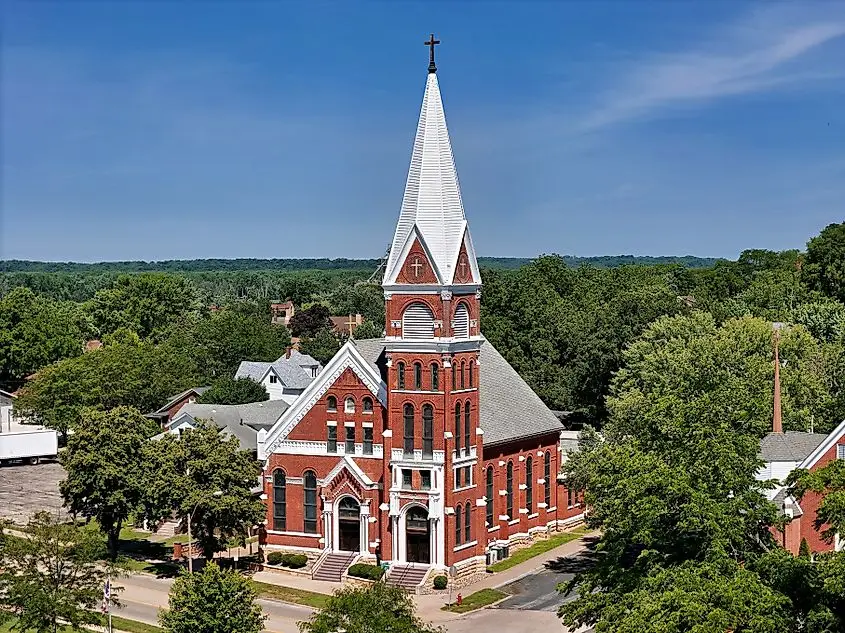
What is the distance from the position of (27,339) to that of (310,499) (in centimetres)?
7172

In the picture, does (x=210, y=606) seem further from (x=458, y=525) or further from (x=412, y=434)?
(x=458, y=525)

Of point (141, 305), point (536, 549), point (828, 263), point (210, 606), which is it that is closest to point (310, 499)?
point (536, 549)

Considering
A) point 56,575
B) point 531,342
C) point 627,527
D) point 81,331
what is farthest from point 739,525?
point 81,331

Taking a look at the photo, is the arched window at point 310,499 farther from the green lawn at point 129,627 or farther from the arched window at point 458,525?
the green lawn at point 129,627

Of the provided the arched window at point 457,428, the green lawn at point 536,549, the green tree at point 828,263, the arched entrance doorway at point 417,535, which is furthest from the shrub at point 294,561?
the green tree at point 828,263

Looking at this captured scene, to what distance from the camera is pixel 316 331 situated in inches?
6575

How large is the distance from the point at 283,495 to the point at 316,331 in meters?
103

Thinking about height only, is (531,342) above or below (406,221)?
below

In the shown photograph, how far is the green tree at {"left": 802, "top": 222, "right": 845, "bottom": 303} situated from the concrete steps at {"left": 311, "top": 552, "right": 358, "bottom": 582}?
7957 centimetres

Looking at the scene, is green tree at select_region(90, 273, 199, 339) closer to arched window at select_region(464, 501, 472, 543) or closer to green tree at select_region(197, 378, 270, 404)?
green tree at select_region(197, 378, 270, 404)

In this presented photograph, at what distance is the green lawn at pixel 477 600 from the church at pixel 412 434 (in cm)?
214

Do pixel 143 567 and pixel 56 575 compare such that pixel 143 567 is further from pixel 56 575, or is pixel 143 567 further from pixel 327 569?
pixel 56 575

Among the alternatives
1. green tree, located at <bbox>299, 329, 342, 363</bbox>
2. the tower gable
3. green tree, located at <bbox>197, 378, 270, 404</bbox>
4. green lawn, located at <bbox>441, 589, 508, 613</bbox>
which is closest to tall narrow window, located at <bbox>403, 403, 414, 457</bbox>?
the tower gable

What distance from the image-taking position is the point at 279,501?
64.8 metres
